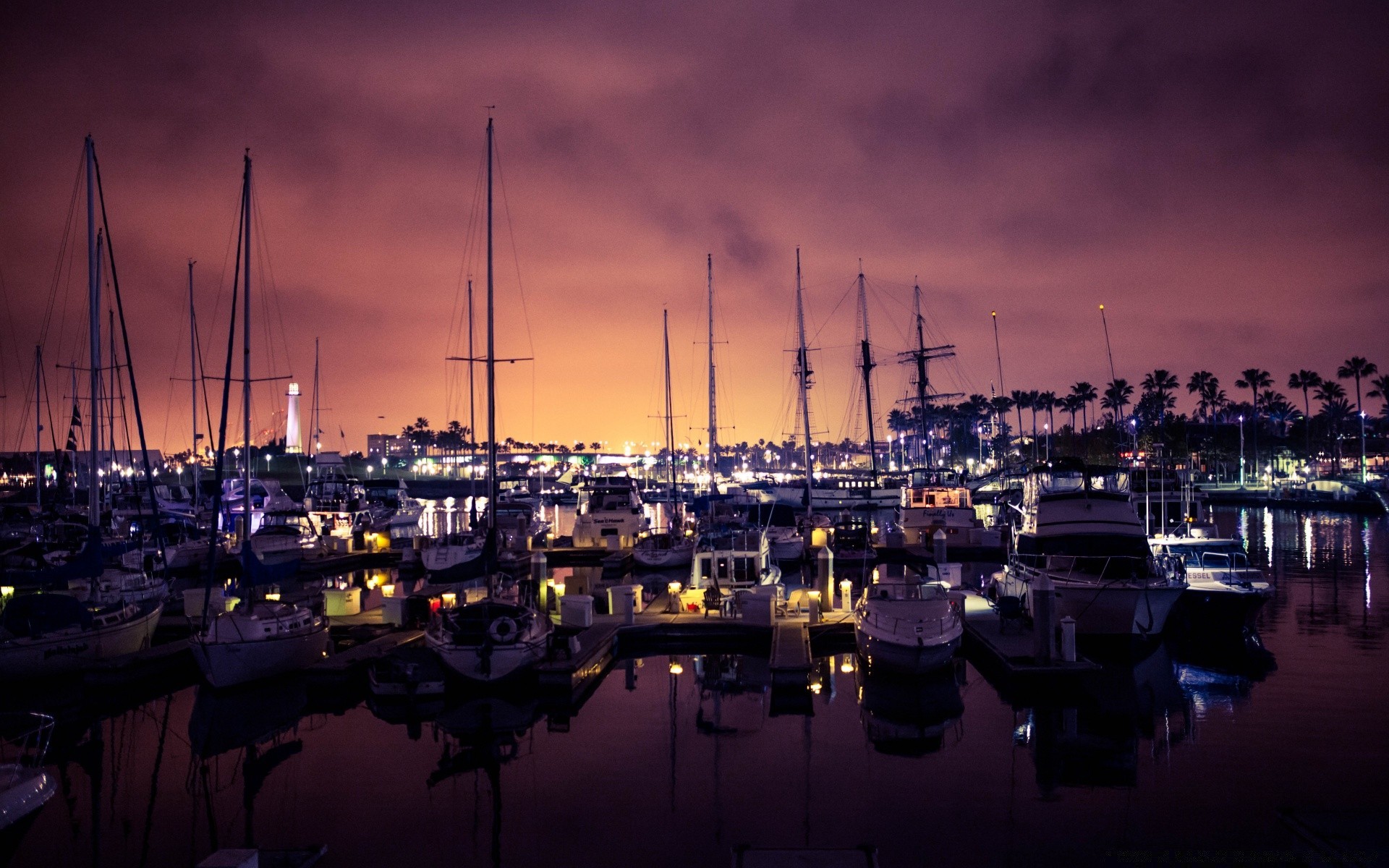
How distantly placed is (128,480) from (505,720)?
102103 millimetres

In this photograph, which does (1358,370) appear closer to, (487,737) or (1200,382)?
(1200,382)

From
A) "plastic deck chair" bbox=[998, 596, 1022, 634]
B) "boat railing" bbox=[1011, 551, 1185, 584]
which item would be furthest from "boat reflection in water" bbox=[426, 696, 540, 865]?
"boat railing" bbox=[1011, 551, 1185, 584]

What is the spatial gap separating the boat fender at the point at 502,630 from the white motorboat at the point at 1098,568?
14.5 meters

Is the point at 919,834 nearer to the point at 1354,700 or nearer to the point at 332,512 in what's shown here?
the point at 1354,700

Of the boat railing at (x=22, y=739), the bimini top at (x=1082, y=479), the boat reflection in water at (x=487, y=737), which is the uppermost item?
the bimini top at (x=1082, y=479)

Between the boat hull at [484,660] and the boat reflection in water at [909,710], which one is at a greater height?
the boat hull at [484,660]

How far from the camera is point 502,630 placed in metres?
22.9

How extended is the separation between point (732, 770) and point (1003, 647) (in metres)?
10.5

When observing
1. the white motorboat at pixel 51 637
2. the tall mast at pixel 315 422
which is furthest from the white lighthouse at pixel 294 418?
the white motorboat at pixel 51 637

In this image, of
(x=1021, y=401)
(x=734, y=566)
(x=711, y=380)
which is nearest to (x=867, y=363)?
(x=711, y=380)

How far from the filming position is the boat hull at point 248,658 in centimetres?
2298

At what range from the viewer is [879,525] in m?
79.7

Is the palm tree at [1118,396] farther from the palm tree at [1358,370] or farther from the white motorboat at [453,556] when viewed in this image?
the white motorboat at [453,556]

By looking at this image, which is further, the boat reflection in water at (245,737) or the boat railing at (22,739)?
the boat railing at (22,739)
